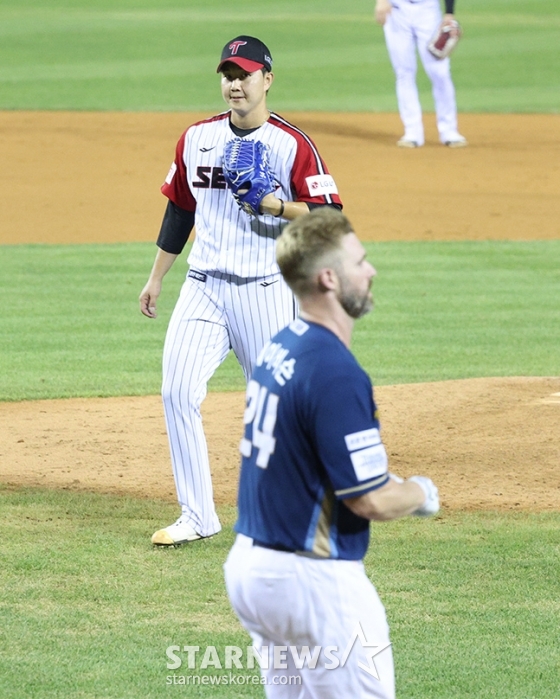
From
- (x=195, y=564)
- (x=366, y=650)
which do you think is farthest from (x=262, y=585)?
(x=195, y=564)

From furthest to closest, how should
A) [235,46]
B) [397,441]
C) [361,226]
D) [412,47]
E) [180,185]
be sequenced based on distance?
[412,47], [361,226], [397,441], [180,185], [235,46]

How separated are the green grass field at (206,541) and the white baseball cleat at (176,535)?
6cm

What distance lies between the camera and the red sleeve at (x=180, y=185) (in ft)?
19.4

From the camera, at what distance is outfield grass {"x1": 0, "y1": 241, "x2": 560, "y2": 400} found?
9523 millimetres

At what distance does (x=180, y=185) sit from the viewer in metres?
6.00

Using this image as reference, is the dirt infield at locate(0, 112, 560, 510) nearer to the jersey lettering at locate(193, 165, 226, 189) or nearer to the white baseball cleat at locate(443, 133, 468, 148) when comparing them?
the white baseball cleat at locate(443, 133, 468, 148)

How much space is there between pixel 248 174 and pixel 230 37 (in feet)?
90.5

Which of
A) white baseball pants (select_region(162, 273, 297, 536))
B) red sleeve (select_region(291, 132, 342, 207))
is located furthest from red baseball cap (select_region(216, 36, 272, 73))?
white baseball pants (select_region(162, 273, 297, 536))

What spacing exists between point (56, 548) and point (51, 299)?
20.0 feet

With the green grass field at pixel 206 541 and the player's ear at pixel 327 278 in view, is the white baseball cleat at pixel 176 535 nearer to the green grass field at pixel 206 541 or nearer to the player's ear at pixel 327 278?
the green grass field at pixel 206 541

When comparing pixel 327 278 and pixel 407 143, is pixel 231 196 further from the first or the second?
pixel 407 143

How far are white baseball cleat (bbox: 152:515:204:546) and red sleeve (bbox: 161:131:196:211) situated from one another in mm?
1464

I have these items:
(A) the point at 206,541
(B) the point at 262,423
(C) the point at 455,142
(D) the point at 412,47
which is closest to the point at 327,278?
(B) the point at 262,423

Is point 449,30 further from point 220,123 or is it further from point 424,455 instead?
point 220,123
